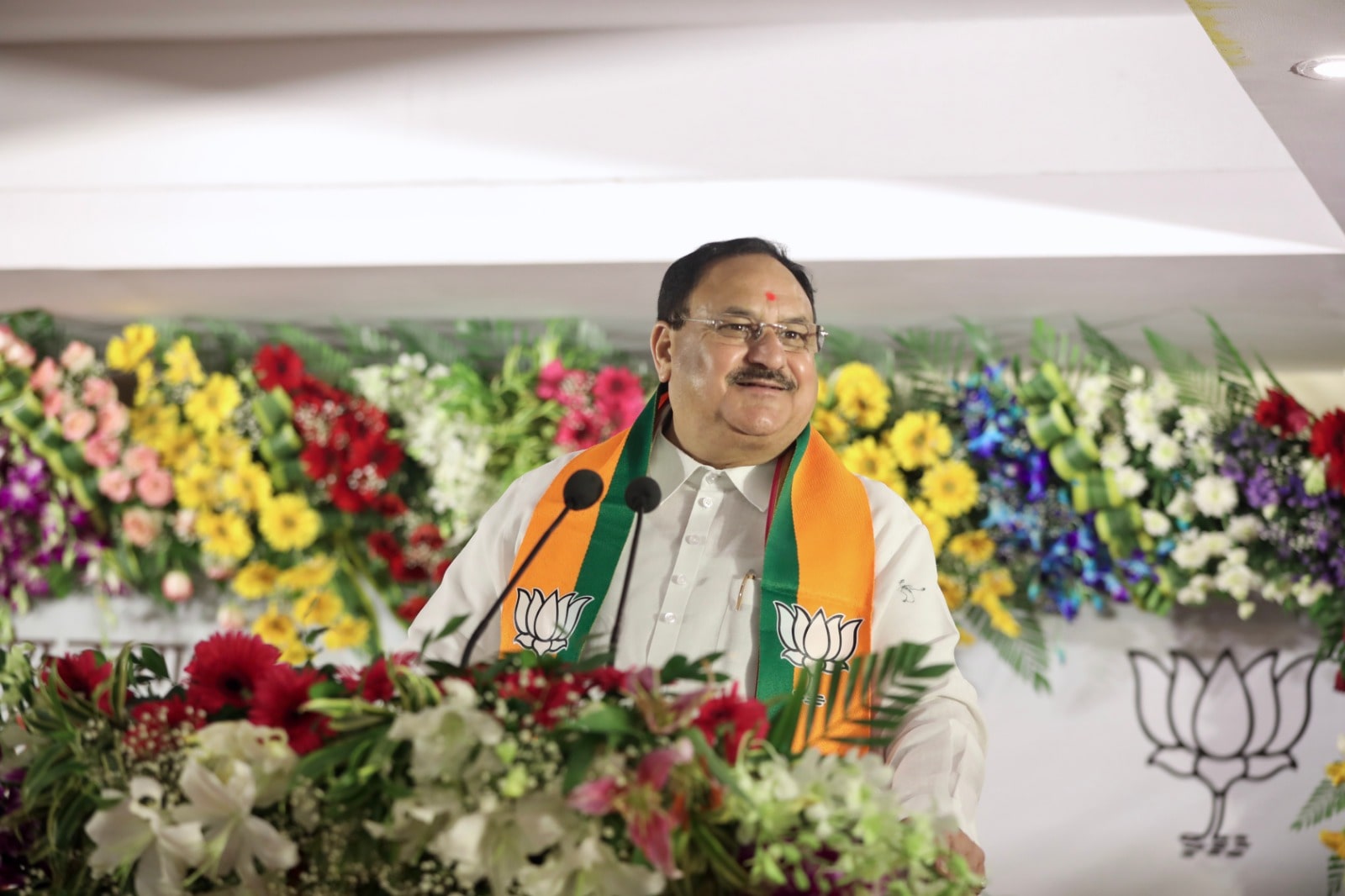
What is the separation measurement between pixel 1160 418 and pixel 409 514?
8.86 feet

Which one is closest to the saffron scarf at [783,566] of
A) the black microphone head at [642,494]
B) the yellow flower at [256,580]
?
the black microphone head at [642,494]

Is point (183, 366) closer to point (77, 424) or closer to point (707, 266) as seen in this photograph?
point (77, 424)

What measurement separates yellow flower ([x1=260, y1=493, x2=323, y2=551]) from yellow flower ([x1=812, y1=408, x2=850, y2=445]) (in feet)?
6.22

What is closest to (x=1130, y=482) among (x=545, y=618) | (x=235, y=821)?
(x=545, y=618)

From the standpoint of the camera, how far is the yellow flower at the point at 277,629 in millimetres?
4930

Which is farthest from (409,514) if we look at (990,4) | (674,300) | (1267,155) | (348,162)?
(1267,155)

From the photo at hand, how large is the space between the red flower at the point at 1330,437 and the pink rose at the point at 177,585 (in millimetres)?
4070

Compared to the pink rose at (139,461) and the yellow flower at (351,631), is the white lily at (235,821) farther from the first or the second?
the pink rose at (139,461)

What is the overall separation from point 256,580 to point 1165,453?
130 inches

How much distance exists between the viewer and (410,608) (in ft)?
16.2

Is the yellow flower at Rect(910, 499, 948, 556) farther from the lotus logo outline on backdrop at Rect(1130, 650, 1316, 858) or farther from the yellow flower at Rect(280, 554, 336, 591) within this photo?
the yellow flower at Rect(280, 554, 336, 591)

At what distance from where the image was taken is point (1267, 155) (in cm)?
418

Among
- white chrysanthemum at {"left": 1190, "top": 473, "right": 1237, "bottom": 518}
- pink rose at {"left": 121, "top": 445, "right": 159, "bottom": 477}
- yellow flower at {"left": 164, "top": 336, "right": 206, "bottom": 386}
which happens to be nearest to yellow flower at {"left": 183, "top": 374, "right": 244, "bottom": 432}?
yellow flower at {"left": 164, "top": 336, "right": 206, "bottom": 386}

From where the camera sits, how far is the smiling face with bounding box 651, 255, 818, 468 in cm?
270
